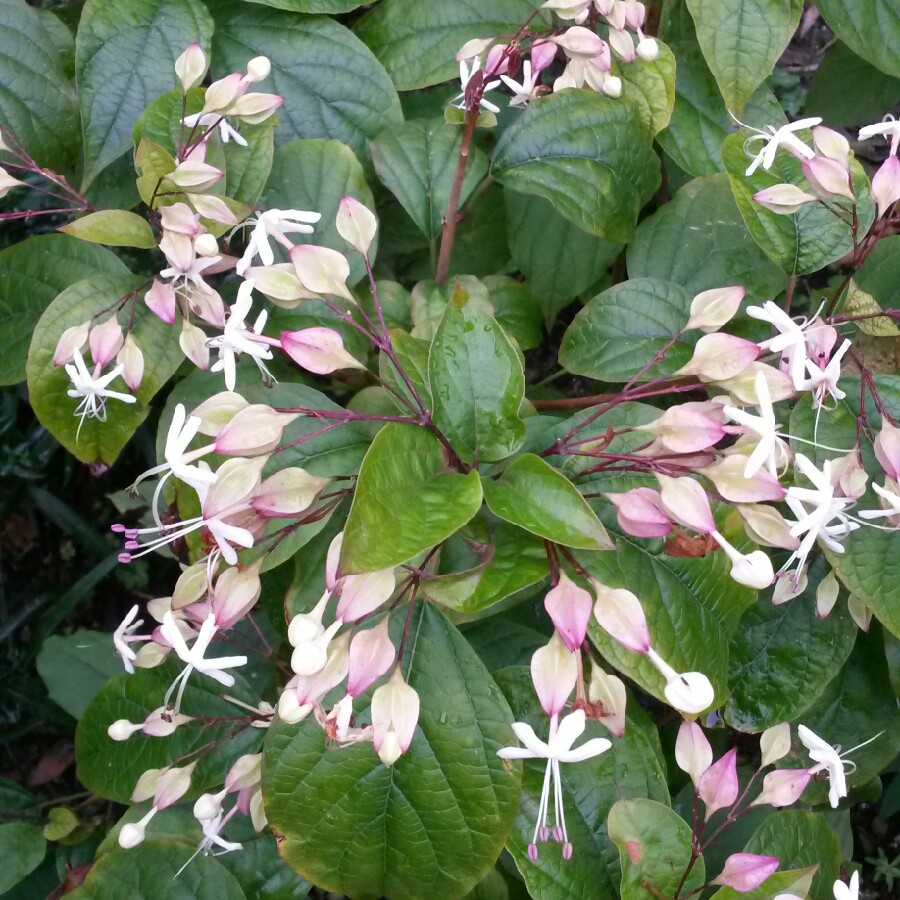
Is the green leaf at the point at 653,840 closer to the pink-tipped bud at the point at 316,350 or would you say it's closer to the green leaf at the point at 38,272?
the pink-tipped bud at the point at 316,350

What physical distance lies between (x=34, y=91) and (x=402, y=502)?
695 millimetres

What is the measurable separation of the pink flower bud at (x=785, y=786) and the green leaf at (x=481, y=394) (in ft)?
1.23

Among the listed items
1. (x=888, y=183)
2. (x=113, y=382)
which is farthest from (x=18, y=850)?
(x=888, y=183)

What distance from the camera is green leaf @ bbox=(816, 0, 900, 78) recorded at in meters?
0.95

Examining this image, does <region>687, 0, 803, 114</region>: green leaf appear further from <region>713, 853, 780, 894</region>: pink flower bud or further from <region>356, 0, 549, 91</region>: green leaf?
<region>713, 853, 780, 894</region>: pink flower bud

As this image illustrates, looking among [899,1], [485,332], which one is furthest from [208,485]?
[899,1]

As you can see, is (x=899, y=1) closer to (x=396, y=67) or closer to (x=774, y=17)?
(x=774, y=17)

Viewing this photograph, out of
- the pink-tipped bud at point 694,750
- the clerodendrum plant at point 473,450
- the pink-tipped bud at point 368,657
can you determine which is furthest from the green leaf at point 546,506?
the pink-tipped bud at point 694,750

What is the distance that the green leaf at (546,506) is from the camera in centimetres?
60

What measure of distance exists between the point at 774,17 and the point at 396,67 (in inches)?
16.6

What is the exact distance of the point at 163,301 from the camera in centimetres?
78

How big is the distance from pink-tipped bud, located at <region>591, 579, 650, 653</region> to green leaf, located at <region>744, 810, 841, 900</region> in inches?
14.9

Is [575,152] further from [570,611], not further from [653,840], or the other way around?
[653,840]

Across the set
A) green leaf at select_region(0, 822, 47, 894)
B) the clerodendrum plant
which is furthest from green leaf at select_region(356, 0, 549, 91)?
green leaf at select_region(0, 822, 47, 894)
